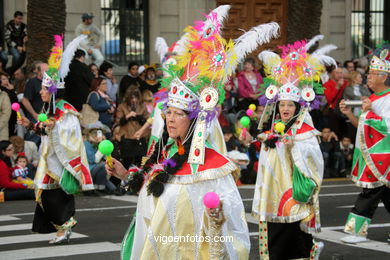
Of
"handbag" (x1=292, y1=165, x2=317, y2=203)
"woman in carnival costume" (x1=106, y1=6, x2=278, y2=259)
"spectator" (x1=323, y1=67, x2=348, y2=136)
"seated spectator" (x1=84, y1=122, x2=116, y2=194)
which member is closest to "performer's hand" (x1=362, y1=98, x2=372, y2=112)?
"handbag" (x1=292, y1=165, x2=317, y2=203)

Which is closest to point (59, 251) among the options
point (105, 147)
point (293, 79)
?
point (293, 79)

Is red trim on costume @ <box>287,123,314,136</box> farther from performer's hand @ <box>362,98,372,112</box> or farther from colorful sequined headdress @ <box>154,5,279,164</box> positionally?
colorful sequined headdress @ <box>154,5,279,164</box>

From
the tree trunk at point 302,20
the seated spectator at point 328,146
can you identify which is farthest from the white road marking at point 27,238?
the tree trunk at point 302,20

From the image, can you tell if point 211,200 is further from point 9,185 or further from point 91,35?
point 91,35

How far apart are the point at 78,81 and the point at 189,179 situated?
910 cm

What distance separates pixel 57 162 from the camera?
32.8ft

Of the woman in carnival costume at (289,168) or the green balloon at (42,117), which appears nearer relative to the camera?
the woman in carnival costume at (289,168)

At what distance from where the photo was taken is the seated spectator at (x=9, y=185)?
1309 centimetres

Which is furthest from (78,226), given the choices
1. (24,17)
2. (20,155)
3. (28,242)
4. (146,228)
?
(24,17)

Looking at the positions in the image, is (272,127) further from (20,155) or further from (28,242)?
(20,155)

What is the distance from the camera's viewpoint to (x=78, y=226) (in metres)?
10.9

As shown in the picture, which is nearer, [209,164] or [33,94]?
[209,164]

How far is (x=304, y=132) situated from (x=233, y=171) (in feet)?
9.41

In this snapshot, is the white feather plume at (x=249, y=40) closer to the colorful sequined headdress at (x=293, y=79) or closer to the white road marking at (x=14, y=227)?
the colorful sequined headdress at (x=293, y=79)
